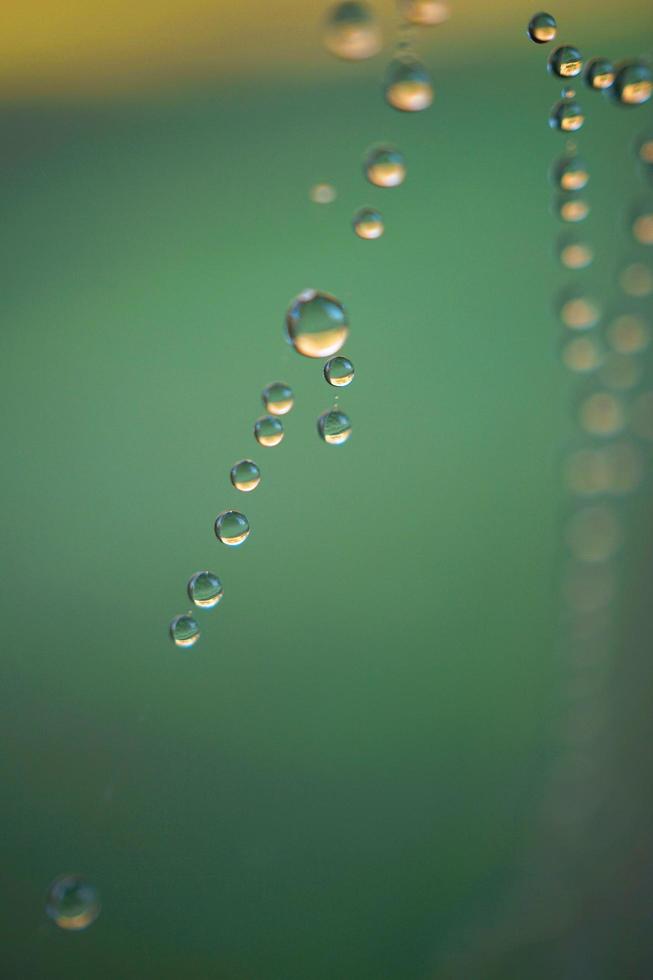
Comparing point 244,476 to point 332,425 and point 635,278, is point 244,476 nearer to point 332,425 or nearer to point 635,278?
point 332,425

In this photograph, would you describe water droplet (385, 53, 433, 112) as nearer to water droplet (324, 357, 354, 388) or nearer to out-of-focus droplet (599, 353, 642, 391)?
water droplet (324, 357, 354, 388)

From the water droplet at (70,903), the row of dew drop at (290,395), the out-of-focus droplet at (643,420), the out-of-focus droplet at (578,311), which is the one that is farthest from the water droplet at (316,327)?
the out-of-focus droplet at (643,420)

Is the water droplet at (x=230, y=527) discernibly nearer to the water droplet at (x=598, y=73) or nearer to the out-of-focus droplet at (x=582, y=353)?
the water droplet at (x=598, y=73)

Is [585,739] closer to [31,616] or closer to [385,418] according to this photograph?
[385,418]

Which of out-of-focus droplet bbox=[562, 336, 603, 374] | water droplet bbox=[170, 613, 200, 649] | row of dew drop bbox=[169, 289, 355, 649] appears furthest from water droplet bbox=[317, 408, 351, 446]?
out-of-focus droplet bbox=[562, 336, 603, 374]

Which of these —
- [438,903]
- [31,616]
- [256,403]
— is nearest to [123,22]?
[256,403]
